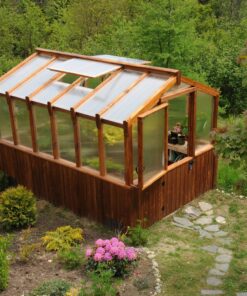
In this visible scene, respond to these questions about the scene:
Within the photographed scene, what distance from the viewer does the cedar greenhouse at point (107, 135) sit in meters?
8.77

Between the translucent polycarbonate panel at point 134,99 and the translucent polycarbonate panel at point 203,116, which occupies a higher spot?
the translucent polycarbonate panel at point 134,99

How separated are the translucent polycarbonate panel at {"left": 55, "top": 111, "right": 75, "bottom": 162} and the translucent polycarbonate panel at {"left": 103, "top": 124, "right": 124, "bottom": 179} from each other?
0.99 meters

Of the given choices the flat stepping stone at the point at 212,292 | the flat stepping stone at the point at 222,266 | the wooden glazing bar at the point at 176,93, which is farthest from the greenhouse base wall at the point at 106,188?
the flat stepping stone at the point at 212,292

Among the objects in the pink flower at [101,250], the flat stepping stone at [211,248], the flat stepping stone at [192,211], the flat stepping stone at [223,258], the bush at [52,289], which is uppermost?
the pink flower at [101,250]

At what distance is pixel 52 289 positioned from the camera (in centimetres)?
700

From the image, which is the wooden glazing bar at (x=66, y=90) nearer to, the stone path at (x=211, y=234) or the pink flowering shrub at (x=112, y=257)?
the pink flowering shrub at (x=112, y=257)

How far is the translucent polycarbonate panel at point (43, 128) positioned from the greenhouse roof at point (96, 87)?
0.23 meters

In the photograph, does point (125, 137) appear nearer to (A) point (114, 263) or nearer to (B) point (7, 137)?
(A) point (114, 263)

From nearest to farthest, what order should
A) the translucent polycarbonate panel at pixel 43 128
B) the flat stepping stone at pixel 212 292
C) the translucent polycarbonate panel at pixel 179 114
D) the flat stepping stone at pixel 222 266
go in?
the flat stepping stone at pixel 212 292
the flat stepping stone at pixel 222 266
the translucent polycarbonate panel at pixel 43 128
the translucent polycarbonate panel at pixel 179 114

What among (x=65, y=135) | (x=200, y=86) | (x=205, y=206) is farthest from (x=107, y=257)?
(x=200, y=86)

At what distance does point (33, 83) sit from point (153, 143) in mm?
3435

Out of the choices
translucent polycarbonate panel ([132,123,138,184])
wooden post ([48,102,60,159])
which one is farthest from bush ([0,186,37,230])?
translucent polycarbonate panel ([132,123,138,184])

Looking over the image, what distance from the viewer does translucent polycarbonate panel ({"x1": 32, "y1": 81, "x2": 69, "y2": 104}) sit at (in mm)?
9875

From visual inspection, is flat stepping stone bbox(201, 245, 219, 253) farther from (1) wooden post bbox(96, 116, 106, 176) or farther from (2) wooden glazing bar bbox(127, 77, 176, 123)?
(2) wooden glazing bar bbox(127, 77, 176, 123)
